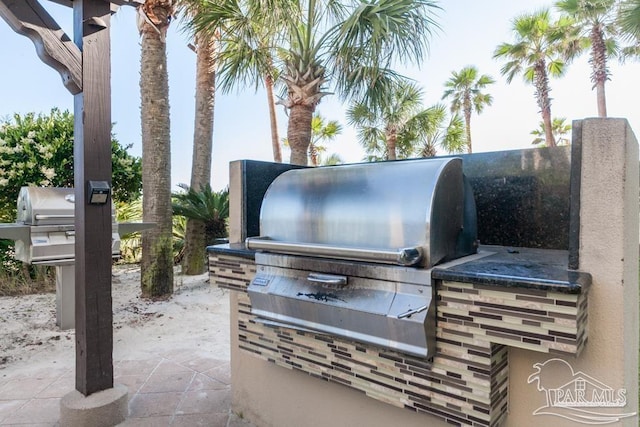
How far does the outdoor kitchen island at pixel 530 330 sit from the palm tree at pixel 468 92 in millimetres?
18214

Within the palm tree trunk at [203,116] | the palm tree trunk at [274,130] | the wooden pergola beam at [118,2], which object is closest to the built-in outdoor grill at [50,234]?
the wooden pergola beam at [118,2]

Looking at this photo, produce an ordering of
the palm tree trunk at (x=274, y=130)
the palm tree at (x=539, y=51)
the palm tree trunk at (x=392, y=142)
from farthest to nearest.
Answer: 1. the palm tree trunk at (x=392, y=142)
2. the palm tree at (x=539, y=51)
3. the palm tree trunk at (x=274, y=130)

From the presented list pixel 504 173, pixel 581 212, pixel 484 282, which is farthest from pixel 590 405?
pixel 504 173

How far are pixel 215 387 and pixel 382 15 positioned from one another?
5.03 m

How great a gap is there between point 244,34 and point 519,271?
5841 mm

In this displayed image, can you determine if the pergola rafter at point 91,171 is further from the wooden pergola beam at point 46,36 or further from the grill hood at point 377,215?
the grill hood at point 377,215

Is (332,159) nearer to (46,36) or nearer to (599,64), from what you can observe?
(599,64)

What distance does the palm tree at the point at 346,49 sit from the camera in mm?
5301

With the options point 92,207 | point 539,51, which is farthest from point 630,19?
point 92,207

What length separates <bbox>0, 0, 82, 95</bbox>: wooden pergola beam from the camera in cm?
219

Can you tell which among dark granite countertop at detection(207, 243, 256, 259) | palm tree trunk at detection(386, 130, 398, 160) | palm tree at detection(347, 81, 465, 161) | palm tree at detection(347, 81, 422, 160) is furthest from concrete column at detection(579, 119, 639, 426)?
palm tree trunk at detection(386, 130, 398, 160)

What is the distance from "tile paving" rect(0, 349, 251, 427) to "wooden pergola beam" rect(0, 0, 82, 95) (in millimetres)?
2269

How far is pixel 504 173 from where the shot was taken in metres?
2.12

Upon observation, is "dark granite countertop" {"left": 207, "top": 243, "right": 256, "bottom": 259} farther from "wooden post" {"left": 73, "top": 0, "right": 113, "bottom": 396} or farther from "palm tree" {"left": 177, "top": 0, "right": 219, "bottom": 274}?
"palm tree" {"left": 177, "top": 0, "right": 219, "bottom": 274}
